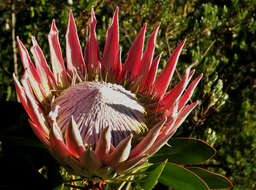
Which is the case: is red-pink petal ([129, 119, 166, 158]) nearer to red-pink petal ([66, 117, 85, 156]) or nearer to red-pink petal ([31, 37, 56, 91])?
red-pink petal ([66, 117, 85, 156])

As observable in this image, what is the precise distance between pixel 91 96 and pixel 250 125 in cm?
192

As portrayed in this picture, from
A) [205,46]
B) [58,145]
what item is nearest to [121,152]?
[58,145]

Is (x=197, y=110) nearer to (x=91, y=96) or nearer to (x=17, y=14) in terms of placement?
(x=91, y=96)

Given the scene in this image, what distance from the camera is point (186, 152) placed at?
4.30 ft

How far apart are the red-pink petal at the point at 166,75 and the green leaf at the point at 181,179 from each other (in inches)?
13.3

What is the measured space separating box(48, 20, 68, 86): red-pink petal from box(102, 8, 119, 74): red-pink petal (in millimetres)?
213

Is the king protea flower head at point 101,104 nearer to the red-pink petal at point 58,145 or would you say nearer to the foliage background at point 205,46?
the red-pink petal at point 58,145

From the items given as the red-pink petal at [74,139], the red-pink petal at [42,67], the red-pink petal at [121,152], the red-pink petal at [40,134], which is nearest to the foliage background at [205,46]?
the red-pink petal at [42,67]

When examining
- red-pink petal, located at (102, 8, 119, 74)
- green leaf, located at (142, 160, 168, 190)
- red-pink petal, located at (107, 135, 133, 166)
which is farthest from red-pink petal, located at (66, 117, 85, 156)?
red-pink petal, located at (102, 8, 119, 74)

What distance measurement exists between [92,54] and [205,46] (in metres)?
1.03

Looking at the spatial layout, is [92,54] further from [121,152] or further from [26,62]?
[121,152]

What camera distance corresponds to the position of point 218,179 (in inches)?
50.8

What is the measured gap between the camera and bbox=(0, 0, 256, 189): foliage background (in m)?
1.89

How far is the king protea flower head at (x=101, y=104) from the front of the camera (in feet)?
3.17
